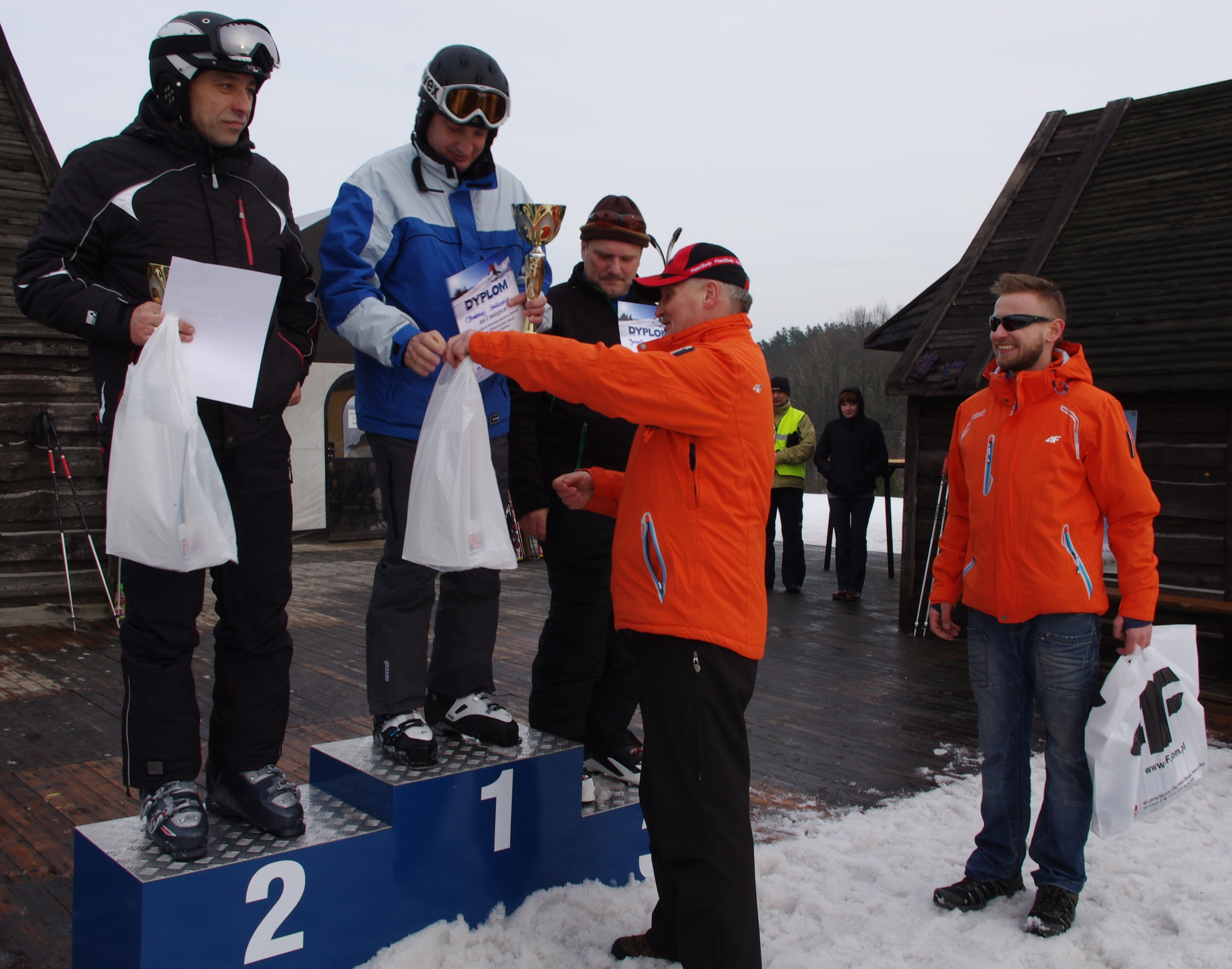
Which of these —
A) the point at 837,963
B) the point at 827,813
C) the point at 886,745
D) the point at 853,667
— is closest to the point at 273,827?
the point at 837,963

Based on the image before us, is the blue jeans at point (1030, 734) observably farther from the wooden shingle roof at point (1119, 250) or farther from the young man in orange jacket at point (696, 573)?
the wooden shingle roof at point (1119, 250)

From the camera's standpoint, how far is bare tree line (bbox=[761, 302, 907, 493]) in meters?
31.2

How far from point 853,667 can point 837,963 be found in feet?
13.5

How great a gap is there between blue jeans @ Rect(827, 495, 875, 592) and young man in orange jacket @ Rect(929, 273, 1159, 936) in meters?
6.54

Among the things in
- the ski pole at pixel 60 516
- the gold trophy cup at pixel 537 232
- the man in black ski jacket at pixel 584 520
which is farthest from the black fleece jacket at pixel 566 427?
the ski pole at pixel 60 516

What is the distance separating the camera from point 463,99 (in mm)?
2609

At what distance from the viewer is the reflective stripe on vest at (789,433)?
32.1 feet

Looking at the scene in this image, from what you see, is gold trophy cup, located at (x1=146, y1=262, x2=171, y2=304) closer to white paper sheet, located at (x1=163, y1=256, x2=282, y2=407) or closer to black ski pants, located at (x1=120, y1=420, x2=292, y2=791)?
white paper sheet, located at (x1=163, y1=256, x2=282, y2=407)

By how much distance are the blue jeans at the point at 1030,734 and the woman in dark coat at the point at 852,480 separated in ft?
21.4

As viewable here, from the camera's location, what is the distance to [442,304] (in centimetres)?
274

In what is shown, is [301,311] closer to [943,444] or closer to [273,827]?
[273,827]

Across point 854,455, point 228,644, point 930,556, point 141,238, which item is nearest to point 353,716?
point 228,644

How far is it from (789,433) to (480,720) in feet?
24.1

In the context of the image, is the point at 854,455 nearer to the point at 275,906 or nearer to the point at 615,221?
the point at 615,221
